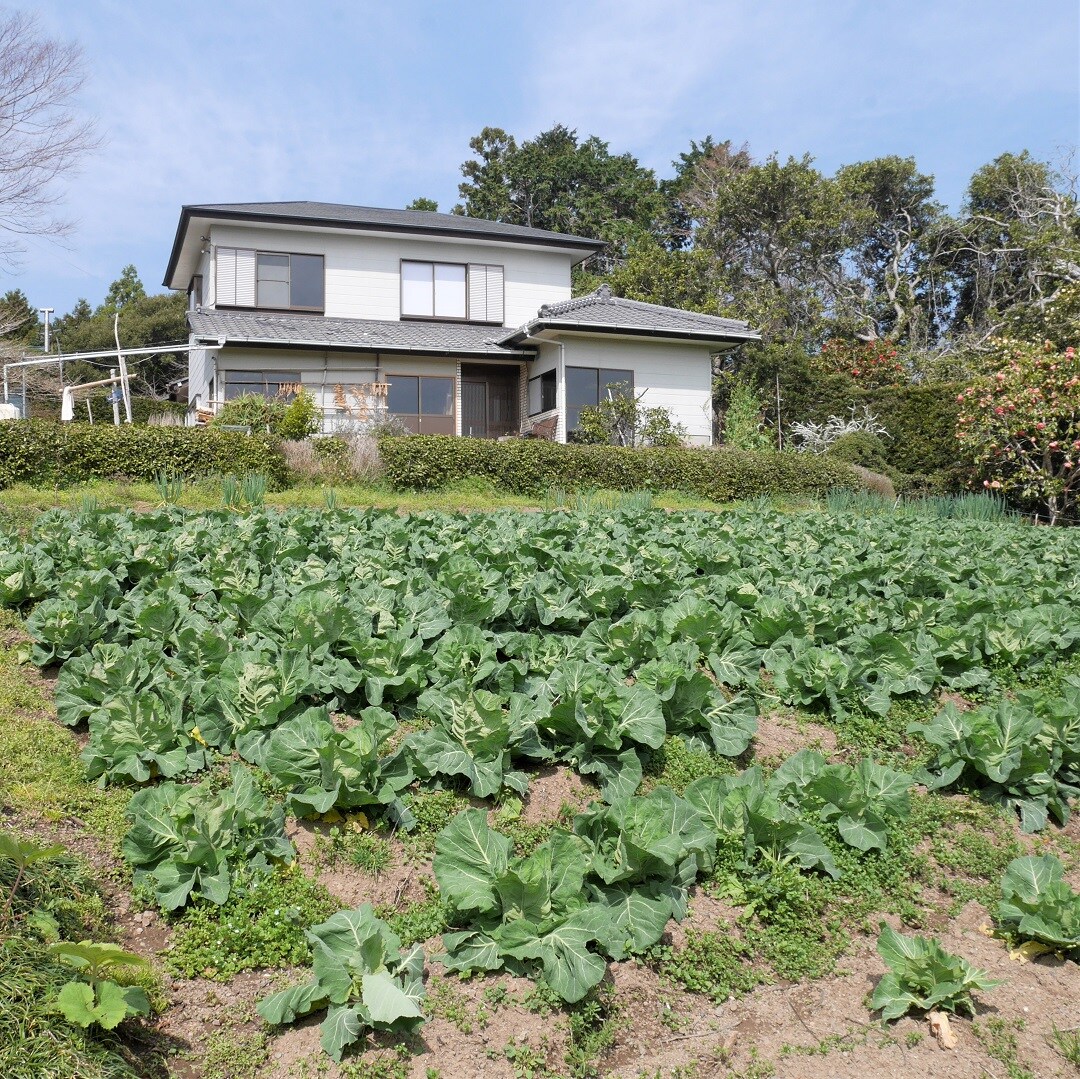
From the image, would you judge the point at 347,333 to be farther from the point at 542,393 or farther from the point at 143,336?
the point at 143,336

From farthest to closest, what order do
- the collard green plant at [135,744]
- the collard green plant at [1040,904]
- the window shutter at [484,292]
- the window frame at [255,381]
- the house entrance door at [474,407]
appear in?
the window shutter at [484,292], the house entrance door at [474,407], the window frame at [255,381], the collard green plant at [135,744], the collard green plant at [1040,904]

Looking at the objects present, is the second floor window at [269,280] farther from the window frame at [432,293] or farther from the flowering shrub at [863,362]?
the flowering shrub at [863,362]

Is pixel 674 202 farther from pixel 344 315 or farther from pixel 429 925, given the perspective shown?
pixel 429 925

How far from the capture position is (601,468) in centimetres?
1631

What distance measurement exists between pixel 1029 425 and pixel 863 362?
454 inches

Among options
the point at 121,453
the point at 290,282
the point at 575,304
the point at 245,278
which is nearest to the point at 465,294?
the point at 575,304

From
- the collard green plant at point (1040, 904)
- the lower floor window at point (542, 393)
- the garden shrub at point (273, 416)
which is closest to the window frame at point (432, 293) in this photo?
the lower floor window at point (542, 393)

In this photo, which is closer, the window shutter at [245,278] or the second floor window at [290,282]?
the window shutter at [245,278]

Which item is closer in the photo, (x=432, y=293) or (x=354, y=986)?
(x=354, y=986)

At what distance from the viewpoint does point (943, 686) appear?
5344mm

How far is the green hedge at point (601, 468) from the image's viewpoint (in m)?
15.0

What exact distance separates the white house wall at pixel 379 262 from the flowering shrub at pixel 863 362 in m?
8.99

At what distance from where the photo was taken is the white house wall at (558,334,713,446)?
2209 cm

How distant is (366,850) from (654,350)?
20679 mm
